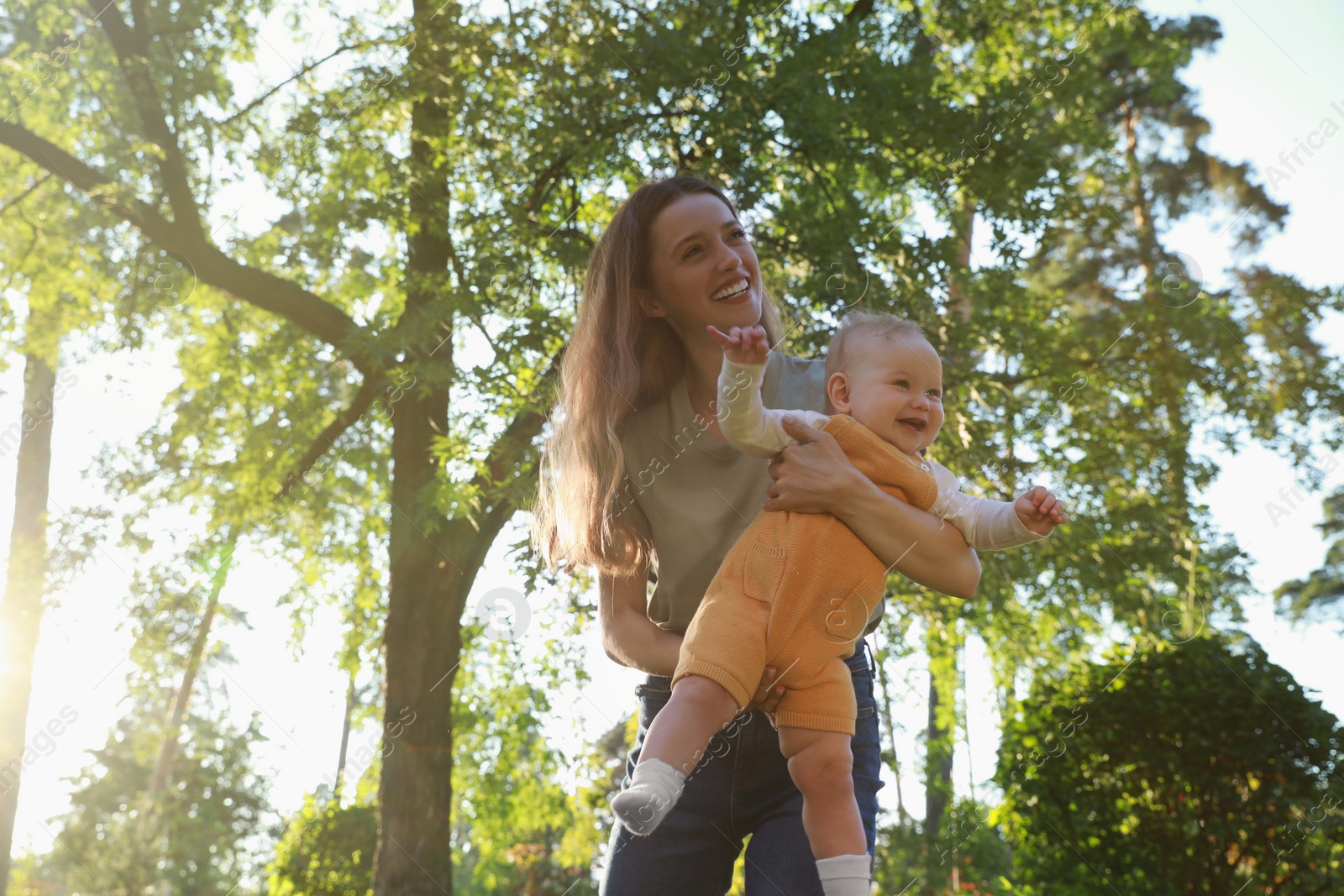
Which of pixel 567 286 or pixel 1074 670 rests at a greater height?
pixel 567 286

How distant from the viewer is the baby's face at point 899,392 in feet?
7.23

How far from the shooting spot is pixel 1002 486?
342 inches

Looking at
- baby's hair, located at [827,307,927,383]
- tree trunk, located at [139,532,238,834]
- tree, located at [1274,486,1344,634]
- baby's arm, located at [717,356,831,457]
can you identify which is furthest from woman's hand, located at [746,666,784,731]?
tree, located at [1274,486,1344,634]

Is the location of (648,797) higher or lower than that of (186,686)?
lower

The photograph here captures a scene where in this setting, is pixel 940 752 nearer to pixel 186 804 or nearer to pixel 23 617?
pixel 23 617

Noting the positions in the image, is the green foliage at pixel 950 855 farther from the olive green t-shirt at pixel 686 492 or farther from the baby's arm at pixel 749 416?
the baby's arm at pixel 749 416

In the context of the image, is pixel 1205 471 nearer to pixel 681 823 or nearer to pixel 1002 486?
A: pixel 1002 486

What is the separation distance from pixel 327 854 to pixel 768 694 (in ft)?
34.0

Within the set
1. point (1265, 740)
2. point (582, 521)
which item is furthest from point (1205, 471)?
point (582, 521)

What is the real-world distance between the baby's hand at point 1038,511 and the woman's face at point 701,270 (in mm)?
731

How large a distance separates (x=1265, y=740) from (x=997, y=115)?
5.01 m

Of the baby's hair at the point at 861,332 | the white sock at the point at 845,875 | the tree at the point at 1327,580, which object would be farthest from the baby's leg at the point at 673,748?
the tree at the point at 1327,580

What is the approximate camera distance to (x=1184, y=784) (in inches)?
243

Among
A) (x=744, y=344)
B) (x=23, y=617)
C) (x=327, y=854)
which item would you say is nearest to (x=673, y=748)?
(x=744, y=344)
